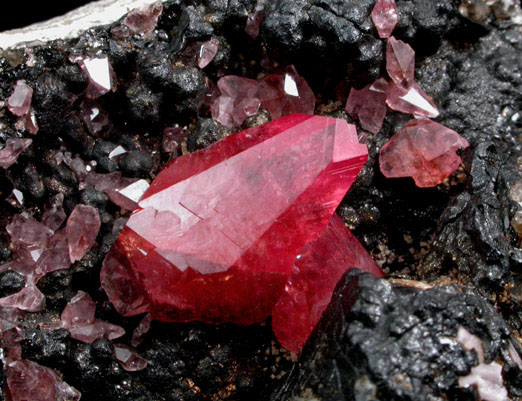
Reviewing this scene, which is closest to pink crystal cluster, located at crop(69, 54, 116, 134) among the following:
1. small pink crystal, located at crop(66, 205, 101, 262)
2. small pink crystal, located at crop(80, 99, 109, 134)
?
small pink crystal, located at crop(80, 99, 109, 134)

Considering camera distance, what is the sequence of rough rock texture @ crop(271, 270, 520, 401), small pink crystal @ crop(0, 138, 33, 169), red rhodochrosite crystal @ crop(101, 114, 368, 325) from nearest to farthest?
1. rough rock texture @ crop(271, 270, 520, 401)
2. red rhodochrosite crystal @ crop(101, 114, 368, 325)
3. small pink crystal @ crop(0, 138, 33, 169)

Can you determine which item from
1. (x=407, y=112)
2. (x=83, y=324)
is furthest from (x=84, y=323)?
(x=407, y=112)

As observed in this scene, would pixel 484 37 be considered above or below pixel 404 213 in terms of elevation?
above

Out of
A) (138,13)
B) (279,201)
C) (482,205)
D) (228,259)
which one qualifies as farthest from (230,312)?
(138,13)

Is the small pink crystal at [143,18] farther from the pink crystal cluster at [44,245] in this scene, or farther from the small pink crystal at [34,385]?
the small pink crystal at [34,385]

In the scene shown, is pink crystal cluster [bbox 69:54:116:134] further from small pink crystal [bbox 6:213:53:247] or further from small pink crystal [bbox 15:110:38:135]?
small pink crystal [bbox 6:213:53:247]

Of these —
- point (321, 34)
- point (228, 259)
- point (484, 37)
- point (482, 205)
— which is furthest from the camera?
point (484, 37)

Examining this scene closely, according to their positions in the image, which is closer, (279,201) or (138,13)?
(279,201)

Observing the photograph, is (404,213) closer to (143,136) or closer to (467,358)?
(467,358)
